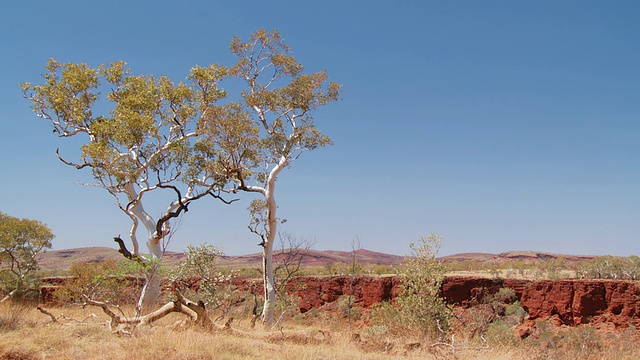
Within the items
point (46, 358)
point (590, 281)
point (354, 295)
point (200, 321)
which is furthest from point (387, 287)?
point (46, 358)

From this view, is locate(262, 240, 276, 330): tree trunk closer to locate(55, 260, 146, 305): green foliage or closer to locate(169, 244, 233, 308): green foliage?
locate(169, 244, 233, 308): green foliage

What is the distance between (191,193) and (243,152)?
250 cm

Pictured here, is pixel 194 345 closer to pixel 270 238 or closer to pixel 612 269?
pixel 270 238

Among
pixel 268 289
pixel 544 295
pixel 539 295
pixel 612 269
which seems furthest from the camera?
pixel 612 269

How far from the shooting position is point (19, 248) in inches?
953

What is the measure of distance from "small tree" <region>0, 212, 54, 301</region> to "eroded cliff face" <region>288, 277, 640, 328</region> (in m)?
13.9

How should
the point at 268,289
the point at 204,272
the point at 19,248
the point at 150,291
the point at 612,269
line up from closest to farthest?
the point at 150,291
the point at 268,289
the point at 204,272
the point at 19,248
the point at 612,269

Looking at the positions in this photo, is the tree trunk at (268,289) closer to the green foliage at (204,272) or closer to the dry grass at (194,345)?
the green foliage at (204,272)

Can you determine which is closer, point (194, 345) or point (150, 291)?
point (194, 345)

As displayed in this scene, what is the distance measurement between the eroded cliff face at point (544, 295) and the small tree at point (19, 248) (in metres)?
13.9

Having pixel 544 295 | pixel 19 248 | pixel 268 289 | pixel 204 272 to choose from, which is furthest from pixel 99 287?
pixel 544 295

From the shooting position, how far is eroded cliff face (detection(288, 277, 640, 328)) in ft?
82.4

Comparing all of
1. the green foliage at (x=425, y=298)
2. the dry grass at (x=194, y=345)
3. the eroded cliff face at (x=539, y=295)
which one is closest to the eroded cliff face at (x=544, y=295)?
the eroded cliff face at (x=539, y=295)

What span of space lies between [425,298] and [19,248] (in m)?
21.1
